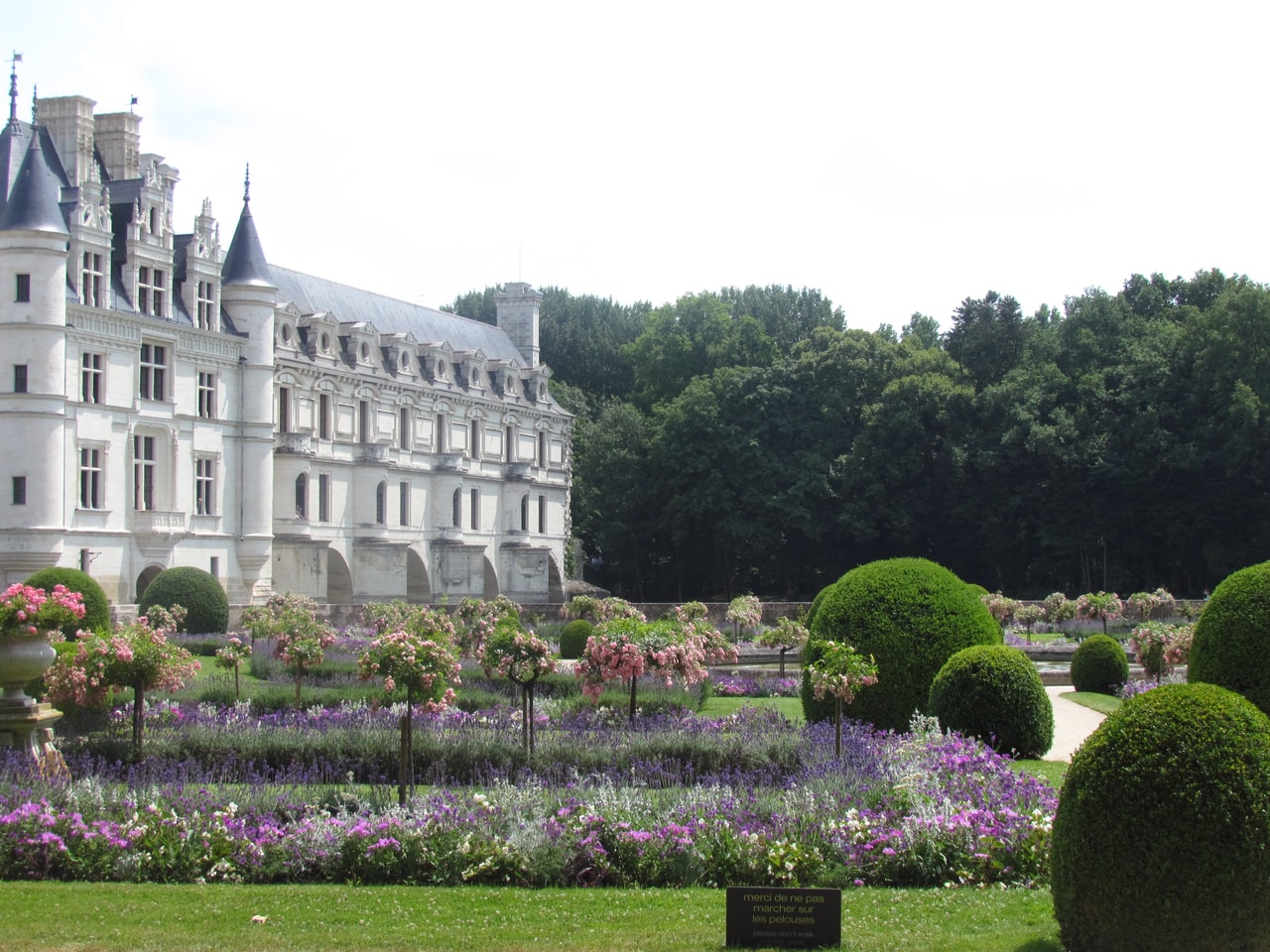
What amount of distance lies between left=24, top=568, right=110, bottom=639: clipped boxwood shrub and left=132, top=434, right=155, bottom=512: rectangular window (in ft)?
31.9

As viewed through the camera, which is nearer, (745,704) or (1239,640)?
(1239,640)

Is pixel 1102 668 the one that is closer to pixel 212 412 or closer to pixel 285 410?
pixel 212 412

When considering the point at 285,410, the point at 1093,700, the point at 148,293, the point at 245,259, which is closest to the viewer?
the point at 1093,700

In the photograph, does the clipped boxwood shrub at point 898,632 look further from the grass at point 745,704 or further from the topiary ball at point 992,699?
the grass at point 745,704

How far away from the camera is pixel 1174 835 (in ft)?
26.1

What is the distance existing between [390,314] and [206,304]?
17.0 metres

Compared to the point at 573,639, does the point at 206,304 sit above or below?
above

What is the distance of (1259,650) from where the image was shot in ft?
43.7

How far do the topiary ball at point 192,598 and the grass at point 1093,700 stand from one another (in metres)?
21.6

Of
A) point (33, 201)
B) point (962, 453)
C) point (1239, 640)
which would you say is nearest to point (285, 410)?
point (33, 201)

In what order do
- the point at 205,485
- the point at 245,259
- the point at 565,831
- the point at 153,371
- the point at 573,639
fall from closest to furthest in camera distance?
the point at 565,831 → the point at 573,639 → the point at 153,371 → the point at 205,485 → the point at 245,259

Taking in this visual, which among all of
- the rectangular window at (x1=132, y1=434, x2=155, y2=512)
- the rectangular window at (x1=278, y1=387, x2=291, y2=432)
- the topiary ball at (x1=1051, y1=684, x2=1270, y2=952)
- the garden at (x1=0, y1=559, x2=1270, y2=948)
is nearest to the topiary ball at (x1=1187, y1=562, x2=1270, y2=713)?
the garden at (x1=0, y1=559, x2=1270, y2=948)

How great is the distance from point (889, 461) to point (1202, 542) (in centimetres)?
1287

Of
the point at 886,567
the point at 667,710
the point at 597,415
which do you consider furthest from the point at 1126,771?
the point at 597,415
